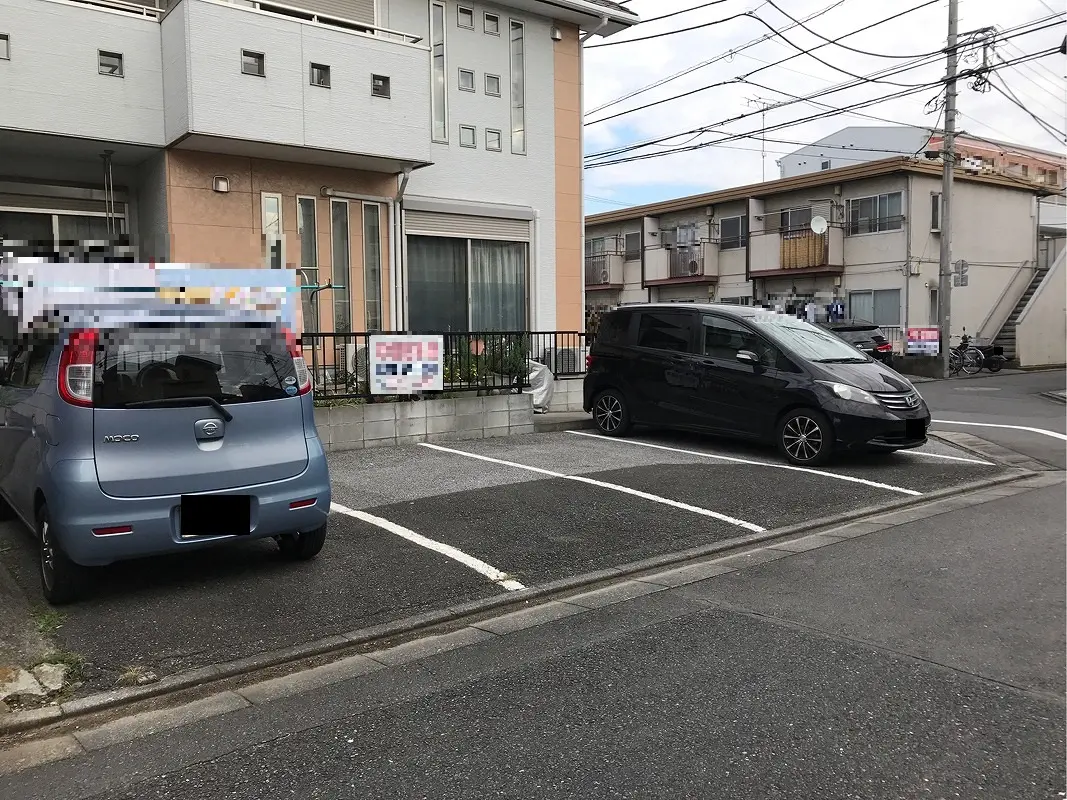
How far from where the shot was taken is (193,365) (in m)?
4.68

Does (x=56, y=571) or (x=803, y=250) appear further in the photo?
(x=803, y=250)

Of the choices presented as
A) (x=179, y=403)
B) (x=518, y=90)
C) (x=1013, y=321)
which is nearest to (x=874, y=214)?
(x=1013, y=321)

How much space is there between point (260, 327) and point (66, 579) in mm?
1728

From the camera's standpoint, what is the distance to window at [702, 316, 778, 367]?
941cm

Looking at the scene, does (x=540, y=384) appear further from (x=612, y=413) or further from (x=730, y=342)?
(x=730, y=342)

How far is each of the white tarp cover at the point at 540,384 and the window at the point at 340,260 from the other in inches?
110

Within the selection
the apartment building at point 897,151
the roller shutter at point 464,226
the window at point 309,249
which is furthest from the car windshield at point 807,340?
the apartment building at point 897,151

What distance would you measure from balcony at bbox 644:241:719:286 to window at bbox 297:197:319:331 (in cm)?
2068

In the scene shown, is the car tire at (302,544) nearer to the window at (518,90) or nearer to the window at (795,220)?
the window at (518,90)

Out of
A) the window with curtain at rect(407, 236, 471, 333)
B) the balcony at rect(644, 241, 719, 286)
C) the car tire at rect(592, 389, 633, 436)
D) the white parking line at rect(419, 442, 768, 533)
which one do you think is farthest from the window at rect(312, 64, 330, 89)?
the balcony at rect(644, 241, 719, 286)

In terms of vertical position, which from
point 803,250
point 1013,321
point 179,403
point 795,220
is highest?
point 795,220

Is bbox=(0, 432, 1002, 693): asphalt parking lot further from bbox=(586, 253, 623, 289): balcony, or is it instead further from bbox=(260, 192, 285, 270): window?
bbox=(586, 253, 623, 289): balcony

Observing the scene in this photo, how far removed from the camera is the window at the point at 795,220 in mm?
27438

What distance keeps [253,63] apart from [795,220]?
70.6ft
